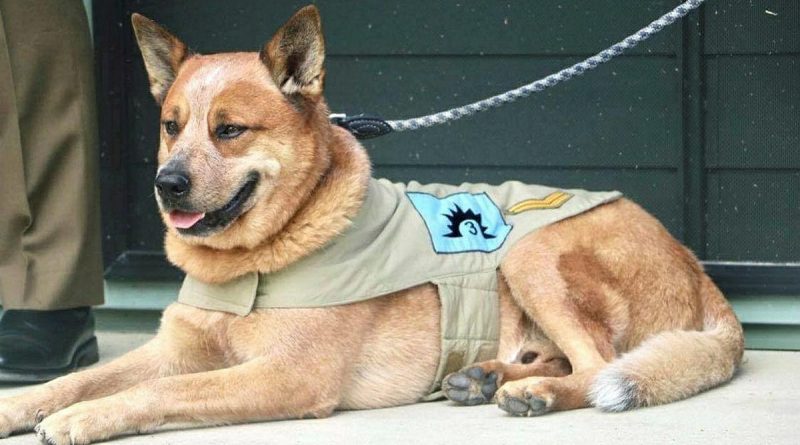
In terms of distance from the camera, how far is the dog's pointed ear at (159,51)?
13.3 ft

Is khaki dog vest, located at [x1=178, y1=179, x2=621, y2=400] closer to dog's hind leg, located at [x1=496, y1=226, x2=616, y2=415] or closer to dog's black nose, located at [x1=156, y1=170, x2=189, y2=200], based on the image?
dog's hind leg, located at [x1=496, y1=226, x2=616, y2=415]

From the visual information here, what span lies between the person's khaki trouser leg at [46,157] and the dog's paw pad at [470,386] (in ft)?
4.46

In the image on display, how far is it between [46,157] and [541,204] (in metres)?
1.61

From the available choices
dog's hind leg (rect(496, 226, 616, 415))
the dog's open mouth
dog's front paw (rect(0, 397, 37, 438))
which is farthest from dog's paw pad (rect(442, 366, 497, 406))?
dog's front paw (rect(0, 397, 37, 438))

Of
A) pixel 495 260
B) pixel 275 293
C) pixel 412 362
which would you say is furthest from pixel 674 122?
pixel 275 293

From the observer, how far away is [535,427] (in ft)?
12.3

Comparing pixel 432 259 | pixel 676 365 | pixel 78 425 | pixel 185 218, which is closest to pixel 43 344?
pixel 185 218

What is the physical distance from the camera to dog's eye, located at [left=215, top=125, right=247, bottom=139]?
379 cm

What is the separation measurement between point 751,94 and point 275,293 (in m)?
2.14

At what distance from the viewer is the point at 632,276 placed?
14.0ft

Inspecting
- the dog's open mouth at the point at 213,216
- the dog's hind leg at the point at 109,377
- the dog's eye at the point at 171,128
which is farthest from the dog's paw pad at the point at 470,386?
the dog's eye at the point at 171,128

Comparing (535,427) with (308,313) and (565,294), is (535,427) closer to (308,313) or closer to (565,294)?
(565,294)

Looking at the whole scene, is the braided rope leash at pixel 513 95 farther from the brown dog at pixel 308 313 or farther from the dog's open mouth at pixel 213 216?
the dog's open mouth at pixel 213 216

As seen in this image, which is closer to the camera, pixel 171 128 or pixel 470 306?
pixel 171 128
